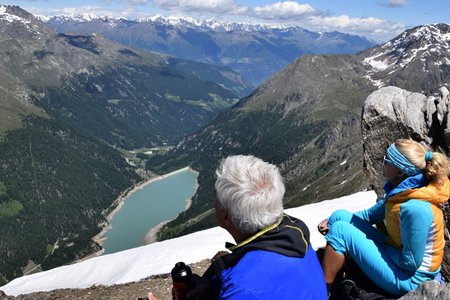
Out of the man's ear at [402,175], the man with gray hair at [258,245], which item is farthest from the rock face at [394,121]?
the man with gray hair at [258,245]

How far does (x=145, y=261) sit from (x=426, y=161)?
18420 mm

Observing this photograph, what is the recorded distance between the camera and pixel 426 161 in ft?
28.5

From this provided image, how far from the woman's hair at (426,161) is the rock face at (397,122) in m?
5.26

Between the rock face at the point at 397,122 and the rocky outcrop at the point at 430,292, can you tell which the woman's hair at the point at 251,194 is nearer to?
the rocky outcrop at the point at 430,292

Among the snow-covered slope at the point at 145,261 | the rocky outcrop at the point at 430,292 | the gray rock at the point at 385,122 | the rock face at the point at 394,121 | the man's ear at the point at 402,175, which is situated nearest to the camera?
the rocky outcrop at the point at 430,292

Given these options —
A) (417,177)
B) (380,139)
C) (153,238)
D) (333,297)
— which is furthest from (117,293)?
(153,238)

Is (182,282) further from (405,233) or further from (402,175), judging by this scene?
(402,175)

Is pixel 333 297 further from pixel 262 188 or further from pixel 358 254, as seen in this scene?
pixel 262 188

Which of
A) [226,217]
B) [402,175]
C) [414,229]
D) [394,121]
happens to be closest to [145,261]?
[394,121]

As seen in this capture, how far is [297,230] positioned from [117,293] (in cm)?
1295

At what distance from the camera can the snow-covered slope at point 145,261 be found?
21938mm

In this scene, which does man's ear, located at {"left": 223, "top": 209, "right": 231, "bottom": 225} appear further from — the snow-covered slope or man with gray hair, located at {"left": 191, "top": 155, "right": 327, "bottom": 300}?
the snow-covered slope

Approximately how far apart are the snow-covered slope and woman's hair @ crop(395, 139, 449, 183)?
10289 mm

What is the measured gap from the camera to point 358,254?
9008 millimetres
